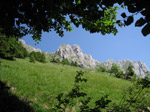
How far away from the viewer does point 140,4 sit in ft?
5.06

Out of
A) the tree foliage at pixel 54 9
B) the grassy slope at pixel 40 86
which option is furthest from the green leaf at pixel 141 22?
the grassy slope at pixel 40 86

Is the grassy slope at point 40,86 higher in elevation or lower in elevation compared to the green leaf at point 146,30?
lower

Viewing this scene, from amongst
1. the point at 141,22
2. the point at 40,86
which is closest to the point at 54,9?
the point at 141,22

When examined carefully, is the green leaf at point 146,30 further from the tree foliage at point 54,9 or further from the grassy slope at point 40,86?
the grassy slope at point 40,86

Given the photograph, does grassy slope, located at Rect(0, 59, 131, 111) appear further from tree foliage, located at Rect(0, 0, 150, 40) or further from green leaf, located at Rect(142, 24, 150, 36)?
green leaf, located at Rect(142, 24, 150, 36)

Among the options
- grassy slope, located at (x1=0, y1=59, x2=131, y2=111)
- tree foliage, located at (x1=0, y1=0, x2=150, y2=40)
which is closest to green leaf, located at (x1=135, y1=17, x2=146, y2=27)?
tree foliage, located at (x1=0, y1=0, x2=150, y2=40)

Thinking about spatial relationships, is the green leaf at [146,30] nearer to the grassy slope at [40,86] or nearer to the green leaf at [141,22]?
the green leaf at [141,22]

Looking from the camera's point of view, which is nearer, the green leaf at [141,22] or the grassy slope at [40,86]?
the green leaf at [141,22]

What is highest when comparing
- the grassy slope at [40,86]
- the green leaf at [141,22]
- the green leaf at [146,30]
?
the green leaf at [141,22]

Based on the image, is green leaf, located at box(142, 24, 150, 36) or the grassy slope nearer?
green leaf, located at box(142, 24, 150, 36)

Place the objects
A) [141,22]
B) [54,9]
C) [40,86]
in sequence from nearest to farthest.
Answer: [141,22], [54,9], [40,86]

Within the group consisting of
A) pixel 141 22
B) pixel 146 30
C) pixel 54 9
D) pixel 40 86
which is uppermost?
pixel 54 9

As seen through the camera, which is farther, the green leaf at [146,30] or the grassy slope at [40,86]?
the grassy slope at [40,86]

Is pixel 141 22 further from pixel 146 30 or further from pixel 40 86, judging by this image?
pixel 40 86
